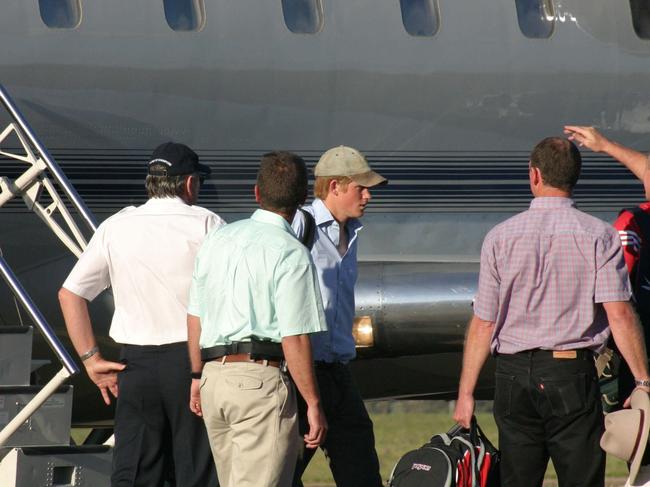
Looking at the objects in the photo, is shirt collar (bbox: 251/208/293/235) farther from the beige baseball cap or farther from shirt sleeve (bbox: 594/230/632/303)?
shirt sleeve (bbox: 594/230/632/303)

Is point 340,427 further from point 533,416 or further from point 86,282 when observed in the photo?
point 86,282

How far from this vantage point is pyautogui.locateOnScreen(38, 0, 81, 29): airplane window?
884cm

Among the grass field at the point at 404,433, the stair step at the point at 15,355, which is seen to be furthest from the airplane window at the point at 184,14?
the grass field at the point at 404,433

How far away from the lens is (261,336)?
18.0 ft

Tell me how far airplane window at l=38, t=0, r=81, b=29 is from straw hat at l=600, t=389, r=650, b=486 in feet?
16.1

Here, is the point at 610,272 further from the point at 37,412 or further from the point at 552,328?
the point at 37,412

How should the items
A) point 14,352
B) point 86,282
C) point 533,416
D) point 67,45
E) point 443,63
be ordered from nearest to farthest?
point 533,416 < point 86,282 < point 14,352 < point 67,45 < point 443,63

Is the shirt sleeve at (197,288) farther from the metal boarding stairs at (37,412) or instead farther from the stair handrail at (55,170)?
the stair handrail at (55,170)

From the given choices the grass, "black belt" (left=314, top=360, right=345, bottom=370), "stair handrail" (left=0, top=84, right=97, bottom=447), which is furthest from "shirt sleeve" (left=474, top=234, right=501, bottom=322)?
the grass

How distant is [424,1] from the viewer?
31.5 feet

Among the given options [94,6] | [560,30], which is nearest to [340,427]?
[94,6]

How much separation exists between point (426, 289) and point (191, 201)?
2.92 m

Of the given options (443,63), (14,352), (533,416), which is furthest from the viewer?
(443,63)

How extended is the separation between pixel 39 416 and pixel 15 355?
0.45 m
